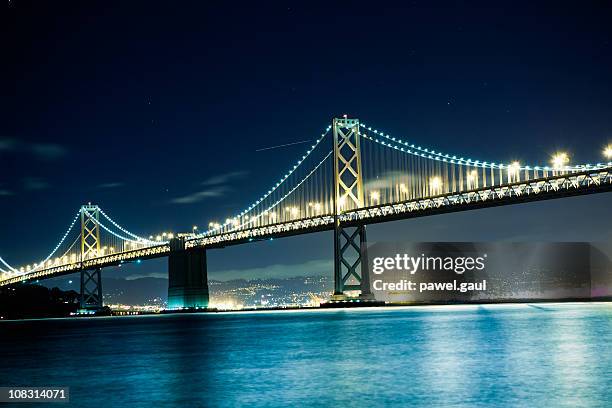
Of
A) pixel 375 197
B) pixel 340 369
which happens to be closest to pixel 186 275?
pixel 375 197

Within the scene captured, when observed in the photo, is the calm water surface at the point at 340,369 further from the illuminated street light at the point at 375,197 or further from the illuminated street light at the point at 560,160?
the illuminated street light at the point at 375,197

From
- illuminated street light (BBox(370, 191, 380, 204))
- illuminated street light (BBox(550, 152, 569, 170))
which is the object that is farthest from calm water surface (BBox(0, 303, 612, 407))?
illuminated street light (BBox(370, 191, 380, 204))

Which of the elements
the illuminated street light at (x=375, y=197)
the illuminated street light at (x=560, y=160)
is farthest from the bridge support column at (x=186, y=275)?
the illuminated street light at (x=560, y=160)

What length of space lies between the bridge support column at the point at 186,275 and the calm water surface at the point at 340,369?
135 ft

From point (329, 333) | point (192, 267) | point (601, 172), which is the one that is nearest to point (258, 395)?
point (329, 333)

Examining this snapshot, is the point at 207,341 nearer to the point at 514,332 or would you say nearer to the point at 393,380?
the point at 514,332

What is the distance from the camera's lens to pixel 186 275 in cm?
7238

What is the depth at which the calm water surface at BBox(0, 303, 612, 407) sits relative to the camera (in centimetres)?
1468

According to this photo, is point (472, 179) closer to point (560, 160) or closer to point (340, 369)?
point (560, 160)

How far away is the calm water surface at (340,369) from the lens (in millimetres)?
14680

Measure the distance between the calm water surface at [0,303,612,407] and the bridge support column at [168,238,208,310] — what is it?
1620 inches

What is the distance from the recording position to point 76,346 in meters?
29.9

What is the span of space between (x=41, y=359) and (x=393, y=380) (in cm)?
1144

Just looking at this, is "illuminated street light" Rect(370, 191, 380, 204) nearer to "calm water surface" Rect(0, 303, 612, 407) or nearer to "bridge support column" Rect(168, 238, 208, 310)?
"bridge support column" Rect(168, 238, 208, 310)
